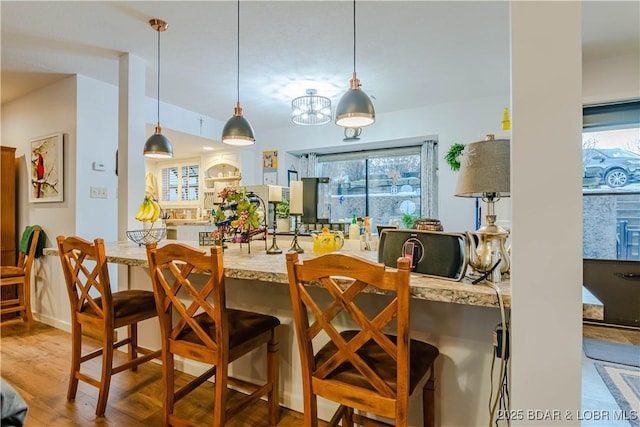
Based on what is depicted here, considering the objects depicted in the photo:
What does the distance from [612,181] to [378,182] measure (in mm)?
2874

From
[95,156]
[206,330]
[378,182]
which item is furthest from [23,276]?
[378,182]

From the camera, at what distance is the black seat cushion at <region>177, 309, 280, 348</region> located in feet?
4.96

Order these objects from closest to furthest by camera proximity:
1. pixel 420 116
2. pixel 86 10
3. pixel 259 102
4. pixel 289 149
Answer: pixel 86 10 → pixel 259 102 → pixel 420 116 → pixel 289 149

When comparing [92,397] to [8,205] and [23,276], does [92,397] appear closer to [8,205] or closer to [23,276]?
[23,276]

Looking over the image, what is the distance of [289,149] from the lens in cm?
549

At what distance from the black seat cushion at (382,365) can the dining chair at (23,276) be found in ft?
12.0

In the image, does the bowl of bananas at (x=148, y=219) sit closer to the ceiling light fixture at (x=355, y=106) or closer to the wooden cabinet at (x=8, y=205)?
the ceiling light fixture at (x=355, y=106)

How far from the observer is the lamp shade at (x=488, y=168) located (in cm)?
118

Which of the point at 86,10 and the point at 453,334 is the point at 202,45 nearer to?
the point at 86,10

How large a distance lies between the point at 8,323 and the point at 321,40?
4170mm

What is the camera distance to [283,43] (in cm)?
268

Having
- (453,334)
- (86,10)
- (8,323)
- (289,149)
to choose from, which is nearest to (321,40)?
(86,10)

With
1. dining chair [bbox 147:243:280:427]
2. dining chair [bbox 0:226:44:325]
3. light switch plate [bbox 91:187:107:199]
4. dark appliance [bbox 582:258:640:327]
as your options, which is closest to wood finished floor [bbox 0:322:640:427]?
dining chair [bbox 147:243:280:427]

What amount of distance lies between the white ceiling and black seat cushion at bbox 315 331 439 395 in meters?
2.14
